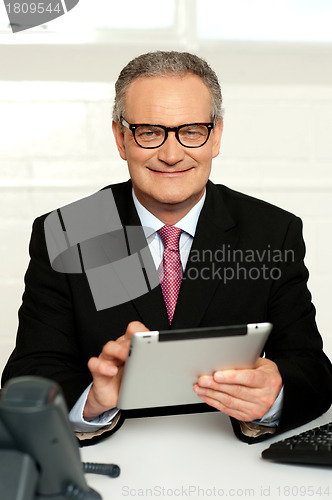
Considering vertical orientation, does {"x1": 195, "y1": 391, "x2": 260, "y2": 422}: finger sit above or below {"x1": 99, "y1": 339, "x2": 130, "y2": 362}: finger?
below

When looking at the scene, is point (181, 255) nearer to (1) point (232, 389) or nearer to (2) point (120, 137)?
(2) point (120, 137)

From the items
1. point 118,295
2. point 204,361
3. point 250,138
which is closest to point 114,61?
point 250,138

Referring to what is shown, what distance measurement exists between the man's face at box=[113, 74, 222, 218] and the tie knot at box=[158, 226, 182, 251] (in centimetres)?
6

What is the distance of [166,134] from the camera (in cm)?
183

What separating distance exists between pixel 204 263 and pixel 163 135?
1.11ft

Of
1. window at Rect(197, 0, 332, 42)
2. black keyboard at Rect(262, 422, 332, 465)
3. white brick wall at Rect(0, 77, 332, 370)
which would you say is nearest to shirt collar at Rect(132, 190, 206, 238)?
black keyboard at Rect(262, 422, 332, 465)

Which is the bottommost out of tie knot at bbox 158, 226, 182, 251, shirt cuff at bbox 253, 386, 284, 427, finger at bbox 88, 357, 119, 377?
shirt cuff at bbox 253, 386, 284, 427

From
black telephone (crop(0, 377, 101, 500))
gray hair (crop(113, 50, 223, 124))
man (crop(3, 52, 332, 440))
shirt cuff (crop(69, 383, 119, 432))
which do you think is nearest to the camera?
black telephone (crop(0, 377, 101, 500))

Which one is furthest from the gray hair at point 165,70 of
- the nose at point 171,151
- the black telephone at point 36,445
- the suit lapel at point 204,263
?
the black telephone at point 36,445

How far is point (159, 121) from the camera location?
1812 millimetres

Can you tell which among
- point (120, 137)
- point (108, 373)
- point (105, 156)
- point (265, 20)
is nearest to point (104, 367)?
point (108, 373)

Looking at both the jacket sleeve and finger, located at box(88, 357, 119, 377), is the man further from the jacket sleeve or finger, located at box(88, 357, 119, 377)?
finger, located at box(88, 357, 119, 377)

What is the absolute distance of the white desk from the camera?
1.13 metres

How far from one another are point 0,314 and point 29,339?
1255 millimetres
